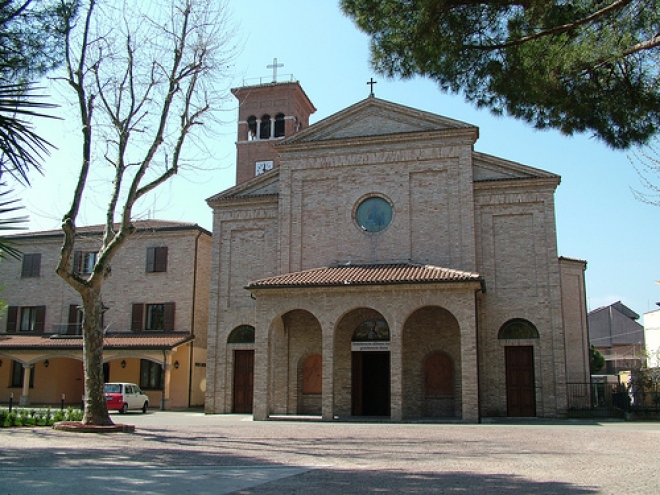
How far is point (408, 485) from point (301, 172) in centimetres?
1955

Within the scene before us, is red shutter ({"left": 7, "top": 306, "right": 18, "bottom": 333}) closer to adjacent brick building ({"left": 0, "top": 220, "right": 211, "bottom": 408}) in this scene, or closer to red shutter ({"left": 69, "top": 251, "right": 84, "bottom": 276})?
adjacent brick building ({"left": 0, "top": 220, "right": 211, "bottom": 408})

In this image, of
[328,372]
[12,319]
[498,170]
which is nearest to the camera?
[328,372]

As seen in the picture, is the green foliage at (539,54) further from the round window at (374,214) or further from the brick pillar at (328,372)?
the round window at (374,214)

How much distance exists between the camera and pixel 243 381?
2722 centimetres

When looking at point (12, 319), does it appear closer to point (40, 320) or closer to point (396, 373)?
point (40, 320)

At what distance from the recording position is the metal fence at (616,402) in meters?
23.6

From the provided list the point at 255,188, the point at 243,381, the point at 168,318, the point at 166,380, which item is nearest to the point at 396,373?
the point at 243,381

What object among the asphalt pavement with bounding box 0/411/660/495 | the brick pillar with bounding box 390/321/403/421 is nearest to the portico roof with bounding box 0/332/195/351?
the asphalt pavement with bounding box 0/411/660/495

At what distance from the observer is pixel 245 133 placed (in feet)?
133

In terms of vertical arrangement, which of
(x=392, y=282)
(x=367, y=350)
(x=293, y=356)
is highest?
(x=392, y=282)

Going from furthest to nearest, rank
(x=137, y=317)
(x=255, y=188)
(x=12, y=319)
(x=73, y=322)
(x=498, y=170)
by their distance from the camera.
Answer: (x=12, y=319)
(x=73, y=322)
(x=137, y=317)
(x=255, y=188)
(x=498, y=170)

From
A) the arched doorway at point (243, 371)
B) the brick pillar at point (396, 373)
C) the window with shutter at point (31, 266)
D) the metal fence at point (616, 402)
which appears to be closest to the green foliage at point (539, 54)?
the brick pillar at point (396, 373)

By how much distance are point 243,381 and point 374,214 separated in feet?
29.1

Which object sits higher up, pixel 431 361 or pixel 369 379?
pixel 431 361
